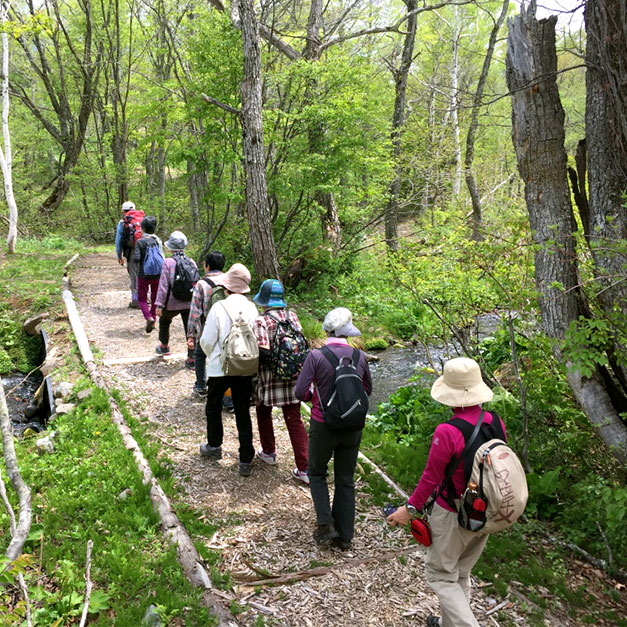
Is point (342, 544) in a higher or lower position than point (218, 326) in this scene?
lower

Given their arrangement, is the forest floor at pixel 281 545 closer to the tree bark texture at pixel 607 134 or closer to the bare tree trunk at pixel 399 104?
the tree bark texture at pixel 607 134

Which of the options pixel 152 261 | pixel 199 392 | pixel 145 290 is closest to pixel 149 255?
pixel 152 261

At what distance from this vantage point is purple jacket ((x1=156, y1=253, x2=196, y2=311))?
691 cm

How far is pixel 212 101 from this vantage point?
9.94 m

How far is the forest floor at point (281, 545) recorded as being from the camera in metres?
3.51

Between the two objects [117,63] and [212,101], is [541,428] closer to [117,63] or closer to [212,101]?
[212,101]

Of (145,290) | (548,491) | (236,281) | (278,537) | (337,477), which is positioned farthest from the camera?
(145,290)

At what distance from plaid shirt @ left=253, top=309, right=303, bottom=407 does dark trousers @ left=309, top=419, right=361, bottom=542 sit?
26.1 inches

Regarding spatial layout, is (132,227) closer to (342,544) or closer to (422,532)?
(342,544)

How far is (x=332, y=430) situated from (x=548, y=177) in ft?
10.4

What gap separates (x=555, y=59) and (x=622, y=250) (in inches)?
84.7

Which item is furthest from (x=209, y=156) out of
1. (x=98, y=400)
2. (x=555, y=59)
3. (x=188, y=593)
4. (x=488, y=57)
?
(x=488, y=57)

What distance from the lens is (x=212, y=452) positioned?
521 centimetres

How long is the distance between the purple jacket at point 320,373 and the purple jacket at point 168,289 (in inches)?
134
